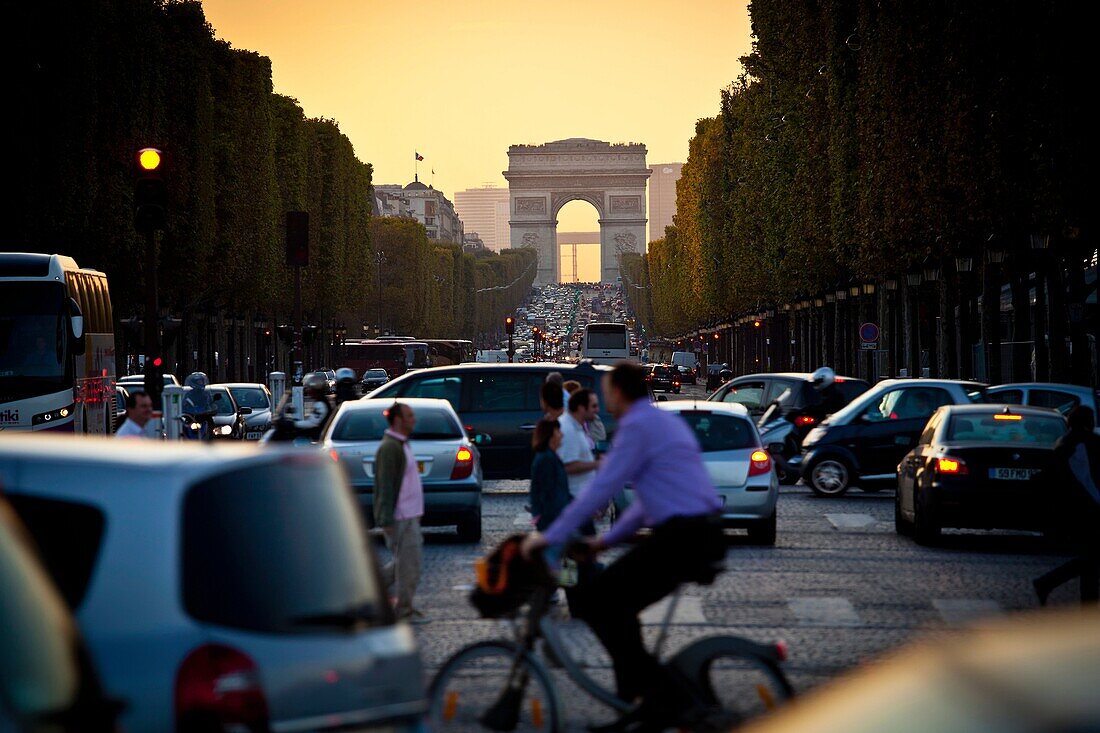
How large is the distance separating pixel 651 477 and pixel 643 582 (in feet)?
1.38

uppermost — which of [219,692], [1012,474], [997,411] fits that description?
[997,411]

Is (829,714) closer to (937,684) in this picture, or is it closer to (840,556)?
(937,684)

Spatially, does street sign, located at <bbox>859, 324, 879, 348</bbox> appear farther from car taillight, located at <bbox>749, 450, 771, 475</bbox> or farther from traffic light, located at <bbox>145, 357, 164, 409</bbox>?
traffic light, located at <bbox>145, 357, 164, 409</bbox>

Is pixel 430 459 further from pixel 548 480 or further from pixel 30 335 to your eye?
pixel 30 335

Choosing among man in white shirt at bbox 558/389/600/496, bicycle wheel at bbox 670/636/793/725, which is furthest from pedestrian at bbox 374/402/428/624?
bicycle wheel at bbox 670/636/793/725

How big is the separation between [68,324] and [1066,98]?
15.0 m

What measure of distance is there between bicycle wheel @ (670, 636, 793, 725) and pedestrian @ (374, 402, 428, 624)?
534cm

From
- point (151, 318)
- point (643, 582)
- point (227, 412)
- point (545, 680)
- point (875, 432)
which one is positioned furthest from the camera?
point (227, 412)

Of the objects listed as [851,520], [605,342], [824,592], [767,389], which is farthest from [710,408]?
[605,342]

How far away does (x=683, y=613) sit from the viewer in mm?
13430

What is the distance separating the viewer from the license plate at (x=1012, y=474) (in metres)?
17.4

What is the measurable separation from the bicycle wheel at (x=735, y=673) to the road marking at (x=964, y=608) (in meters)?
5.78

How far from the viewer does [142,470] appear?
4.92 meters

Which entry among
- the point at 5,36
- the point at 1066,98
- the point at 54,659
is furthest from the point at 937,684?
the point at 5,36
